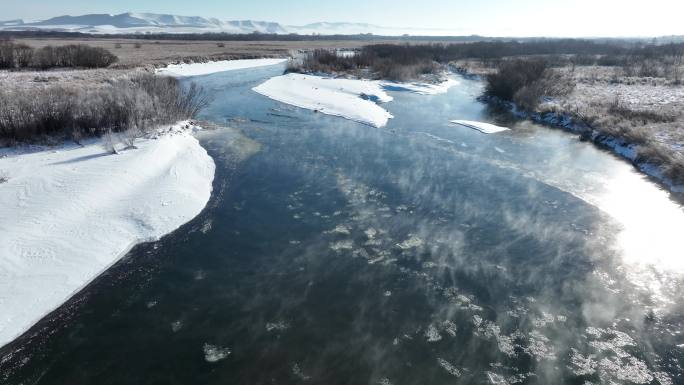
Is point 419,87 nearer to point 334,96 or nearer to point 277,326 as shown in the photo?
point 334,96

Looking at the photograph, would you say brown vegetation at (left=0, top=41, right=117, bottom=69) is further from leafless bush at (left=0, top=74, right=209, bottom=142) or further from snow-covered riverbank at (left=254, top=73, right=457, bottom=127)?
leafless bush at (left=0, top=74, right=209, bottom=142)

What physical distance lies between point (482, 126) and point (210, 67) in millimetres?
41775

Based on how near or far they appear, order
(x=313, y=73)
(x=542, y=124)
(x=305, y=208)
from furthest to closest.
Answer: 1. (x=313, y=73)
2. (x=542, y=124)
3. (x=305, y=208)

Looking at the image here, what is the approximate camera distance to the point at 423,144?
2052 centimetres

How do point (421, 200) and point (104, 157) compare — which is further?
point (104, 157)

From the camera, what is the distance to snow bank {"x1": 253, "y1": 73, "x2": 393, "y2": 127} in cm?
2723

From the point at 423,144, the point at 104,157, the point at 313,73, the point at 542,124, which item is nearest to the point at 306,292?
the point at 104,157

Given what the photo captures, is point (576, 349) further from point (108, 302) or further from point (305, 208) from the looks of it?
point (108, 302)

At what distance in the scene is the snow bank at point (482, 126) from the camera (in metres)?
23.9

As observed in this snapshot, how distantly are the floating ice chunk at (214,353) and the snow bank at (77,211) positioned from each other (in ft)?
12.2

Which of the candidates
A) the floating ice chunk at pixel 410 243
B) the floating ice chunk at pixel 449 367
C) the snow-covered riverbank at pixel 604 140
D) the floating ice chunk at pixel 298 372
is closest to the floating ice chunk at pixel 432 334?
the floating ice chunk at pixel 449 367

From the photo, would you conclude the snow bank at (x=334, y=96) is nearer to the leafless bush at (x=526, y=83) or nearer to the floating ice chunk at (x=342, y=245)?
the leafless bush at (x=526, y=83)

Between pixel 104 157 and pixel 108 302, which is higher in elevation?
pixel 104 157

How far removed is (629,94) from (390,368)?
37651 millimetres
